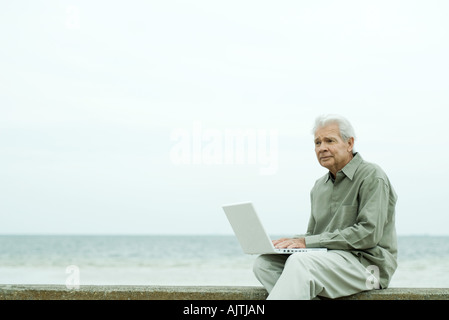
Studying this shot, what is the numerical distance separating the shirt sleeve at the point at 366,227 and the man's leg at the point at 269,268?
0.26 metres

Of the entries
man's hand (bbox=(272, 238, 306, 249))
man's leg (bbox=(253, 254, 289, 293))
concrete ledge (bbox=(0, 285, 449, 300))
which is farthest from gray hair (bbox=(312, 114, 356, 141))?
concrete ledge (bbox=(0, 285, 449, 300))

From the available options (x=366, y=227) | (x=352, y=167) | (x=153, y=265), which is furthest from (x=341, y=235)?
(x=153, y=265)

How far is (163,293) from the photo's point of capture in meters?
3.36

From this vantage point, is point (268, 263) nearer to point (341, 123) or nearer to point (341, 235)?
point (341, 235)

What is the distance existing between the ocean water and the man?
314 inches

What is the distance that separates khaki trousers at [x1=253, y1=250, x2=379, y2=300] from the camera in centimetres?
278

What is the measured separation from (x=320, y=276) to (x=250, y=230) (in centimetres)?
43

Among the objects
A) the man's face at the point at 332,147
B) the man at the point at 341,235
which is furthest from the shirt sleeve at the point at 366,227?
the man's face at the point at 332,147

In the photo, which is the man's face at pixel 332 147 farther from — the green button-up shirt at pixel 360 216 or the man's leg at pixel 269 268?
the man's leg at pixel 269 268

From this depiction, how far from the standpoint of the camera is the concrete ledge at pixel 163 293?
3148 millimetres
